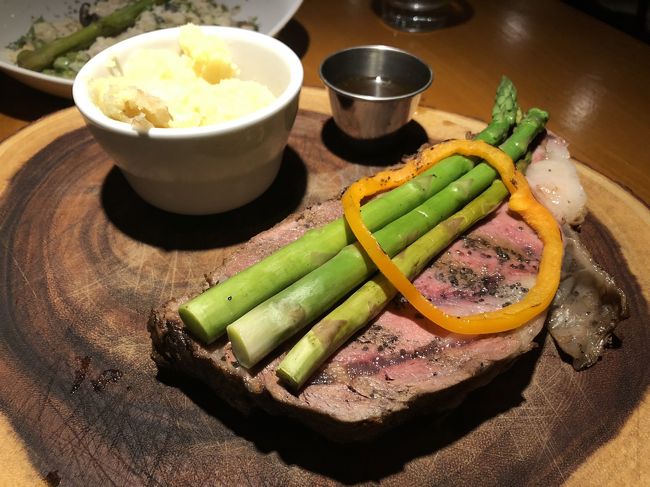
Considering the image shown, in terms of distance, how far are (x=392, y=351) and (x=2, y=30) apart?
5077 mm

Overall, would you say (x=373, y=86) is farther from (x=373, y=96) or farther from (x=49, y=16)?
(x=49, y=16)

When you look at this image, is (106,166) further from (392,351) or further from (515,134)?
(515,134)

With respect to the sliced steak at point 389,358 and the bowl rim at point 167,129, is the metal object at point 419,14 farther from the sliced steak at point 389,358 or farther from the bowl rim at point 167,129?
the sliced steak at point 389,358

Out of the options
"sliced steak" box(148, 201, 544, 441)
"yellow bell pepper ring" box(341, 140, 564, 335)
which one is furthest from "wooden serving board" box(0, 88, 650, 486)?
"yellow bell pepper ring" box(341, 140, 564, 335)

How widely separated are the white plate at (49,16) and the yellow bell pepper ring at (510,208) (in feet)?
8.40

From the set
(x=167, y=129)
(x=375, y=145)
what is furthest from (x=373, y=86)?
(x=167, y=129)

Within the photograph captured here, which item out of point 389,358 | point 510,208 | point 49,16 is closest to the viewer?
point 389,358

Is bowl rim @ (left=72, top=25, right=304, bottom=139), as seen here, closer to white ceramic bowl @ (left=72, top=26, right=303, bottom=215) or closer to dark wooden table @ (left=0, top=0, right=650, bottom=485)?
white ceramic bowl @ (left=72, top=26, right=303, bottom=215)

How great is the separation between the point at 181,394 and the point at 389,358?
102cm

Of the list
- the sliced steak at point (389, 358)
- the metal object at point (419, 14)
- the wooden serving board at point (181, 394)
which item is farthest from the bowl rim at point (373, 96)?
the metal object at point (419, 14)

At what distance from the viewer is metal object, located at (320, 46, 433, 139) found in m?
3.86

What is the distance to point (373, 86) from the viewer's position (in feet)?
14.4

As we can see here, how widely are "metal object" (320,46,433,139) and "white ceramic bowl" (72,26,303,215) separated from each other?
0.62m

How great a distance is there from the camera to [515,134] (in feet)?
11.3
